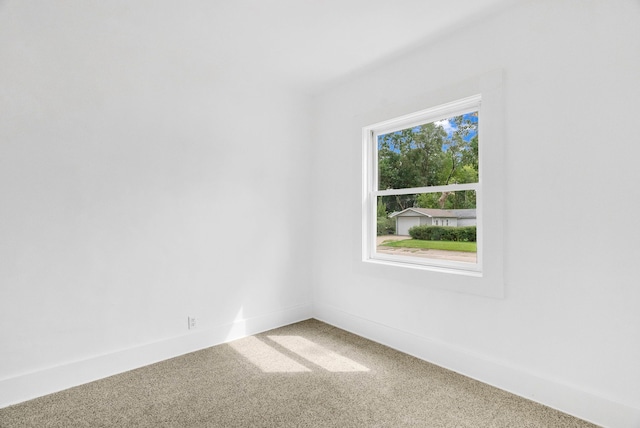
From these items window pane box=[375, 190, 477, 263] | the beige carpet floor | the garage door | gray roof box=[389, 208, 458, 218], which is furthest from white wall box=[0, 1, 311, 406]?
gray roof box=[389, 208, 458, 218]

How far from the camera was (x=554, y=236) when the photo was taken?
2033 millimetres

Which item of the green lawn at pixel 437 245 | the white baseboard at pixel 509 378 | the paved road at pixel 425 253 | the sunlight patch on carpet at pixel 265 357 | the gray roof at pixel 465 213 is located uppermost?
the gray roof at pixel 465 213

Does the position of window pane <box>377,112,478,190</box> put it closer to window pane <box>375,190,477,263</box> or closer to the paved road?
window pane <box>375,190,477,263</box>

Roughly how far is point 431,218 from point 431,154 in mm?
551

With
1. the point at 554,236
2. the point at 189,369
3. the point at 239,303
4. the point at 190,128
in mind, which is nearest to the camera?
the point at 554,236

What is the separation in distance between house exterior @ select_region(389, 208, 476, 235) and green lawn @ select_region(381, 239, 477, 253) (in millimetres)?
99

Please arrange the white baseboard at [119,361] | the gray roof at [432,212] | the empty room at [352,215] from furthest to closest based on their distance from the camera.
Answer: the gray roof at [432,212] < the white baseboard at [119,361] < the empty room at [352,215]

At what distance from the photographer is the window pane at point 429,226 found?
2580 mm

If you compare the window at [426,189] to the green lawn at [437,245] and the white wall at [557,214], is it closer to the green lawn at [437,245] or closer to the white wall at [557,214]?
the green lawn at [437,245]

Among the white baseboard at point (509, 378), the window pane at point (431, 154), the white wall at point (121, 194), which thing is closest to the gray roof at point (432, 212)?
the window pane at point (431, 154)

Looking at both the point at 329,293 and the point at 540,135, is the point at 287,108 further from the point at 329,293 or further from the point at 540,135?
the point at 540,135

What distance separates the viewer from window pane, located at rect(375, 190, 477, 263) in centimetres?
258

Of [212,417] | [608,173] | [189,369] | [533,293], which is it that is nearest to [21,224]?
[189,369]

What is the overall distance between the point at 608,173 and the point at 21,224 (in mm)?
3590
